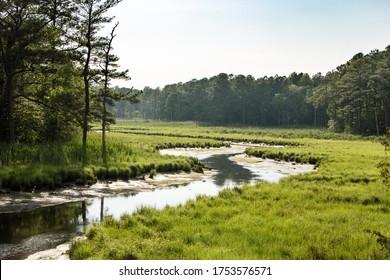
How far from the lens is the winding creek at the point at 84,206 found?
44.3 ft

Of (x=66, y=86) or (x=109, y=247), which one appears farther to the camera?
(x=66, y=86)

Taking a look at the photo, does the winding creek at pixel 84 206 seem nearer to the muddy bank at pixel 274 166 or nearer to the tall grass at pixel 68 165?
the tall grass at pixel 68 165

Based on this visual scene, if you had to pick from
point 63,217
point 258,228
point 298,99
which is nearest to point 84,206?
point 63,217

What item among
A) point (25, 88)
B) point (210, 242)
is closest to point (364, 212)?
point (210, 242)

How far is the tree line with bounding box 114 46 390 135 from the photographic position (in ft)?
300

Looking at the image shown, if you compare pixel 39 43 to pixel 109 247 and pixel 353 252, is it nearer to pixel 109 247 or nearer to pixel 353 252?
pixel 109 247

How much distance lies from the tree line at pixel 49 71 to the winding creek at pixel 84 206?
761 cm

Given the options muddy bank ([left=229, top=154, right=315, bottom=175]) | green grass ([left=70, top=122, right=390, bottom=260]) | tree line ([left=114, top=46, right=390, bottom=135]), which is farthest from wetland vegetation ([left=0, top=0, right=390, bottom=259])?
tree line ([left=114, top=46, right=390, bottom=135])

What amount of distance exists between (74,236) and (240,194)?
928 centimetres

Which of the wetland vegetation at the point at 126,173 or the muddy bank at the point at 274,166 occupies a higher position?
the wetland vegetation at the point at 126,173

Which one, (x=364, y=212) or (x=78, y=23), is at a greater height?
(x=78, y=23)

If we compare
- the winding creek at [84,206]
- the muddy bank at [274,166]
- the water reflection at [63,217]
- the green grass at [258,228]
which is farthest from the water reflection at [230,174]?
the green grass at [258,228]

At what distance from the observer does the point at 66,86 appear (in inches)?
1182
